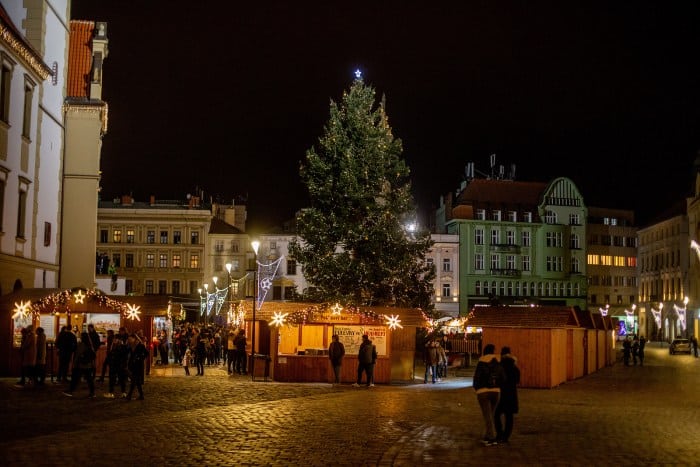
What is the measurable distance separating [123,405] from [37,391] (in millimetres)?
4118

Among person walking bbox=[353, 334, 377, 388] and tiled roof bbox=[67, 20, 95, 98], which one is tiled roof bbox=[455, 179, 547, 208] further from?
person walking bbox=[353, 334, 377, 388]

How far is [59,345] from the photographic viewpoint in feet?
84.9

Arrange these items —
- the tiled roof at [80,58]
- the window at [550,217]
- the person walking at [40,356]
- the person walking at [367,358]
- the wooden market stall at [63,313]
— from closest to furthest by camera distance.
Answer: the person walking at [40,356] < the person walking at [367,358] < the wooden market stall at [63,313] < the tiled roof at [80,58] < the window at [550,217]

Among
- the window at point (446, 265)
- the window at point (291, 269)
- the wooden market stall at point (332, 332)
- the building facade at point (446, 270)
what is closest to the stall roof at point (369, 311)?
the wooden market stall at point (332, 332)

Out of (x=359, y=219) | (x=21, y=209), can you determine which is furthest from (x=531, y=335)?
(x=21, y=209)

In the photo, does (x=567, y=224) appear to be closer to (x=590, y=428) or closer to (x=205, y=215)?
(x=205, y=215)

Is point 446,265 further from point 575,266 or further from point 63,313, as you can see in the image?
point 63,313

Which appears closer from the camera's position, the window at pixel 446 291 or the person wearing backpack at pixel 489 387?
the person wearing backpack at pixel 489 387

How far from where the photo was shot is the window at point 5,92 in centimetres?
2992

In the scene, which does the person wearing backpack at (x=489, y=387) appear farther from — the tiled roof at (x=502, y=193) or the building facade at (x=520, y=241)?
the tiled roof at (x=502, y=193)

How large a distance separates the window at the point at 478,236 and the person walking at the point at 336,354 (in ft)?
211

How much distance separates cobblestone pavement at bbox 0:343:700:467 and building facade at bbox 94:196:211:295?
206 feet

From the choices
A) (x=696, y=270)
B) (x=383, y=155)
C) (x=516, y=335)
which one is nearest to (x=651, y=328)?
(x=696, y=270)

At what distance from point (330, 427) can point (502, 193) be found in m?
79.8
